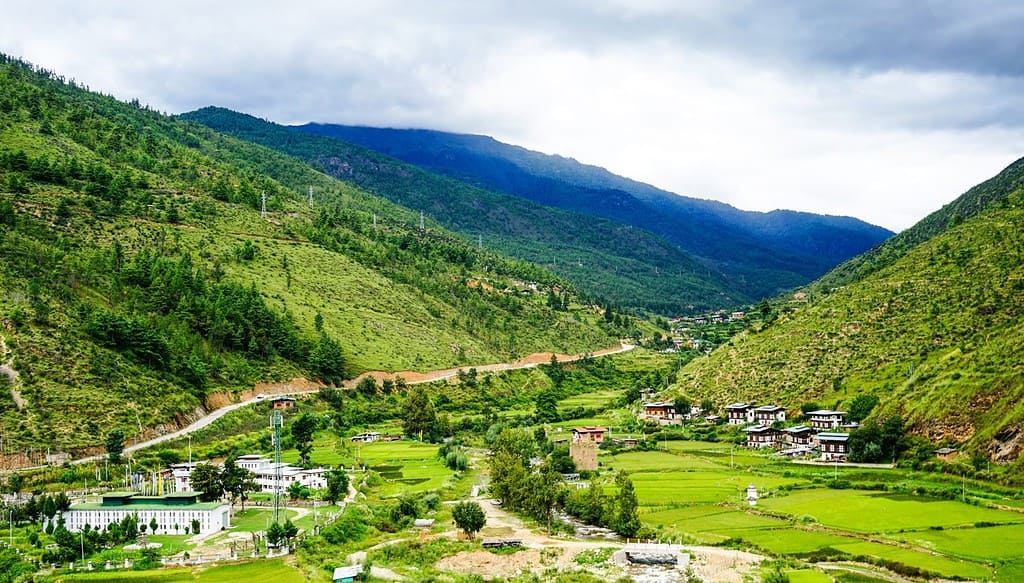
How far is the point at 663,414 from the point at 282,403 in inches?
1566

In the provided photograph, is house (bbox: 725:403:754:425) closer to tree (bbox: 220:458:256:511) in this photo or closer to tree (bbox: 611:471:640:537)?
tree (bbox: 611:471:640:537)

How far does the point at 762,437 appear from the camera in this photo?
80188 millimetres

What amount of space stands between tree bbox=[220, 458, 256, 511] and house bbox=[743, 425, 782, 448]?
43049mm

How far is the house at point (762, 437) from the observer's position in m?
79.6

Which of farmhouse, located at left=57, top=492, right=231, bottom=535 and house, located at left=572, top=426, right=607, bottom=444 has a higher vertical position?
house, located at left=572, top=426, right=607, bottom=444

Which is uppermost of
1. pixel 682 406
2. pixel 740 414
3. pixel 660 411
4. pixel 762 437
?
pixel 682 406

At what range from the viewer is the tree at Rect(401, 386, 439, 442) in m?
92.4

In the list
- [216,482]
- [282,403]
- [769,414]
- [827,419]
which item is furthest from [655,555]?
[282,403]

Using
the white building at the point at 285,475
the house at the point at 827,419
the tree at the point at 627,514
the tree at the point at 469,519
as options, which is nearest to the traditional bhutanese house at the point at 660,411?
the house at the point at 827,419

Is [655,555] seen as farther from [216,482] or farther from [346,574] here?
[216,482]

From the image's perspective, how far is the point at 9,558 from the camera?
45906mm

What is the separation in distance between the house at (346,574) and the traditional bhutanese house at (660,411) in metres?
53.5

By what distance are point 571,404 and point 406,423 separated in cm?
2836

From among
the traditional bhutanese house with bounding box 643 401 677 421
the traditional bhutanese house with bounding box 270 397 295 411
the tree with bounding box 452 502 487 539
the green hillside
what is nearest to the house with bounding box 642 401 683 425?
the traditional bhutanese house with bounding box 643 401 677 421
